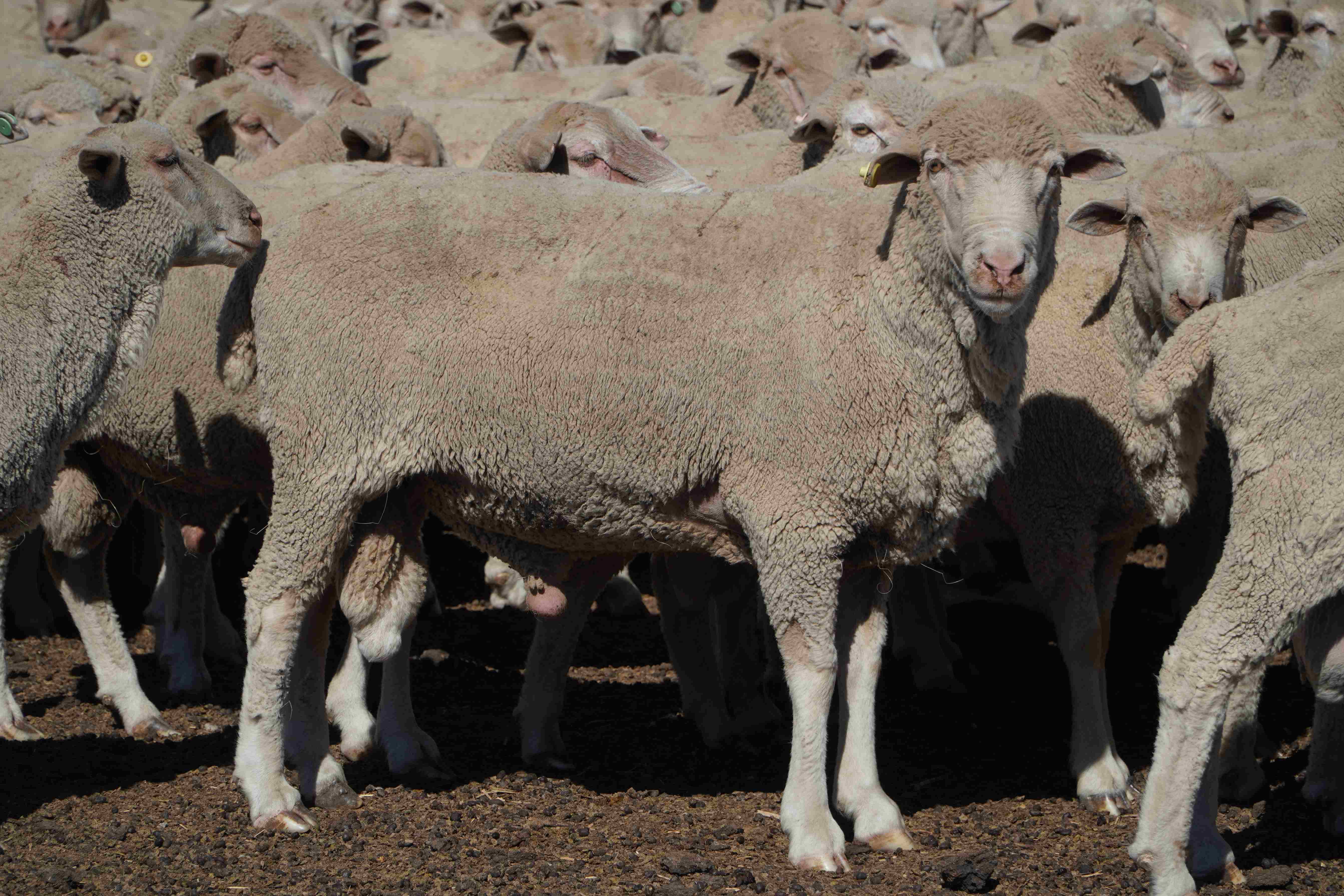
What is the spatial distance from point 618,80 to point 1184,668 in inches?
346

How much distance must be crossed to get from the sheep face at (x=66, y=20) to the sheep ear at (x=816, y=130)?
370 inches

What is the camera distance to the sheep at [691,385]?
4.65 meters

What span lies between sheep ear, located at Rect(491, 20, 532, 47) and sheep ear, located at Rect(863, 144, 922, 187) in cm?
1051

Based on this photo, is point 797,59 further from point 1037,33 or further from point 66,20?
point 66,20

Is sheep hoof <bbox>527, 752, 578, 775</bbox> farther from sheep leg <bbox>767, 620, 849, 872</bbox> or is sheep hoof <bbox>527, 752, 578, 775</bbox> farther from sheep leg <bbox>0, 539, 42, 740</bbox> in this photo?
sheep leg <bbox>0, 539, 42, 740</bbox>

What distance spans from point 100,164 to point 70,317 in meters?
0.50

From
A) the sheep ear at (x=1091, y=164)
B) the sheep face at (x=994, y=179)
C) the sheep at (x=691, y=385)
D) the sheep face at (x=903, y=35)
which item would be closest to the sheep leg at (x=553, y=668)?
the sheep at (x=691, y=385)

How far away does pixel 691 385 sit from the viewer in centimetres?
479

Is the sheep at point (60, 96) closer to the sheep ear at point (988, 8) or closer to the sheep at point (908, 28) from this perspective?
the sheep at point (908, 28)

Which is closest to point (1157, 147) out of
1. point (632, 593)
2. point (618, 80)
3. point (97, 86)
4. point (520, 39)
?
point (632, 593)

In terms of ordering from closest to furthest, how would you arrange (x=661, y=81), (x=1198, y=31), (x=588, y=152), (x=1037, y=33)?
(x=588, y=152) → (x=1198, y=31) → (x=1037, y=33) → (x=661, y=81)

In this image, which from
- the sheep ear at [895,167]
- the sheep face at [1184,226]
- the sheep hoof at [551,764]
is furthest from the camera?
the sheep hoof at [551,764]

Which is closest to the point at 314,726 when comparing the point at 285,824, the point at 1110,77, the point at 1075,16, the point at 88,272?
the point at 285,824

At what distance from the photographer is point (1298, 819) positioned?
16.6 feet
